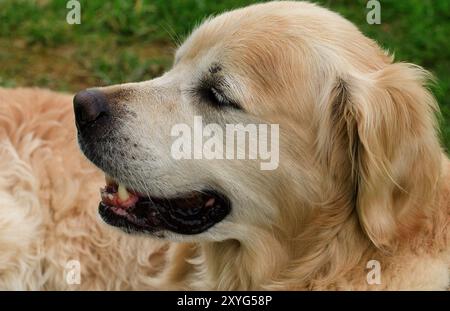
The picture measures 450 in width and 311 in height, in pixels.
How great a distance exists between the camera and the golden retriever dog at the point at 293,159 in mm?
3178

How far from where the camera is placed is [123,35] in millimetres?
6531

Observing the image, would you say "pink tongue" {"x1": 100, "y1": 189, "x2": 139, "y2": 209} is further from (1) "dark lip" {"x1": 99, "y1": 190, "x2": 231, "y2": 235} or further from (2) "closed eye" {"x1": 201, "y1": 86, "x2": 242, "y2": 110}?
(2) "closed eye" {"x1": 201, "y1": 86, "x2": 242, "y2": 110}

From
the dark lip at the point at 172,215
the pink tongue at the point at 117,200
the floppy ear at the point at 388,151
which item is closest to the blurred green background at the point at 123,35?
the pink tongue at the point at 117,200

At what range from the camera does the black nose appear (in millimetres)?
3289

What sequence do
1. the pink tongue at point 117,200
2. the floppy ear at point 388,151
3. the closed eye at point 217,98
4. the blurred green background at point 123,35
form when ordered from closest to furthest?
the floppy ear at point 388,151
the closed eye at point 217,98
the pink tongue at point 117,200
the blurred green background at point 123,35

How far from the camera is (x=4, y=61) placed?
20.5 feet

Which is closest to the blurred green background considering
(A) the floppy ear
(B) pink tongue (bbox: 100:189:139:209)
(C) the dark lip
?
(B) pink tongue (bbox: 100:189:139:209)

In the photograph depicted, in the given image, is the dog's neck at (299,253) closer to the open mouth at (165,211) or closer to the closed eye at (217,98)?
the open mouth at (165,211)

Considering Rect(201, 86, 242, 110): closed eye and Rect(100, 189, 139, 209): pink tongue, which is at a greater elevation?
Rect(201, 86, 242, 110): closed eye

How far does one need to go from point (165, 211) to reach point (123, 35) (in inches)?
134

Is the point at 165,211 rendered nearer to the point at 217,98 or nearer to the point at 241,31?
the point at 217,98

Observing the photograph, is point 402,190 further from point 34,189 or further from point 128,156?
point 34,189

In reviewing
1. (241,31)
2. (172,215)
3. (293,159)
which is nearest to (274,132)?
(293,159)

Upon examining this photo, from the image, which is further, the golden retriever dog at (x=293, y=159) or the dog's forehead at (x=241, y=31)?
the dog's forehead at (x=241, y=31)
